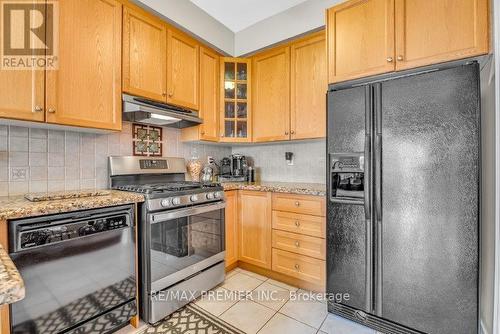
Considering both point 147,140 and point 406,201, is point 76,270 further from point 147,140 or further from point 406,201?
point 406,201

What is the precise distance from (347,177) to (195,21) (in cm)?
199

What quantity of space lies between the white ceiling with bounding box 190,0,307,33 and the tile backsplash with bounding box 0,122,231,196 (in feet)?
4.58

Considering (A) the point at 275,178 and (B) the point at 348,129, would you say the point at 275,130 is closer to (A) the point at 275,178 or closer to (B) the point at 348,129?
(A) the point at 275,178

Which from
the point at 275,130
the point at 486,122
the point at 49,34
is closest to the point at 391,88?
the point at 486,122

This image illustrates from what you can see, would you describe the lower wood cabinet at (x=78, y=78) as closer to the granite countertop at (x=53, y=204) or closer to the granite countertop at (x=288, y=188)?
the granite countertop at (x=53, y=204)

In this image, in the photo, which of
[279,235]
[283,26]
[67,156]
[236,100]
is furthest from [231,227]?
[283,26]

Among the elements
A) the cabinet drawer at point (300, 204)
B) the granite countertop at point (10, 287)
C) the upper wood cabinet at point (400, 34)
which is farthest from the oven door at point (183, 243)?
the upper wood cabinet at point (400, 34)

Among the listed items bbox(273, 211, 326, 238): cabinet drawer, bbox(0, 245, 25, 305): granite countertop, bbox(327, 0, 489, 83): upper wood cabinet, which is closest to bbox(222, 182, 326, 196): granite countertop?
bbox(273, 211, 326, 238): cabinet drawer

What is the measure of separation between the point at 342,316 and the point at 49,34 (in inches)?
106

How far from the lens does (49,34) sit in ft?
4.84

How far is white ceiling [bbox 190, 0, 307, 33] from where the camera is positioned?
7.47 feet

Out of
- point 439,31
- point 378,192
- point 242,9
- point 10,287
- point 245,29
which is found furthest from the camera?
point 245,29

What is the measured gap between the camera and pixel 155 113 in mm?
1954

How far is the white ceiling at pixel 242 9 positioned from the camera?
2277 millimetres
